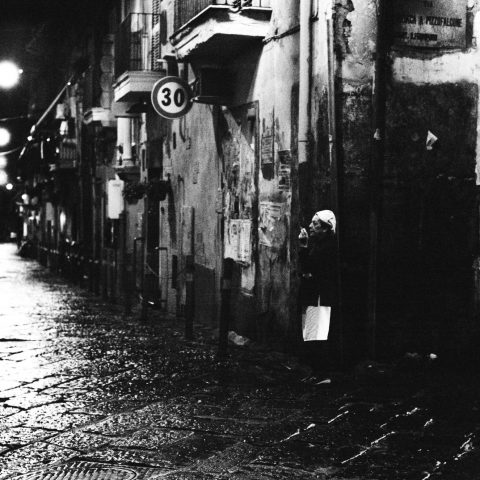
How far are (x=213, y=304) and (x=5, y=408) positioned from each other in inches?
279

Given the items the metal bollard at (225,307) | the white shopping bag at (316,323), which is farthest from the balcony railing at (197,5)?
the white shopping bag at (316,323)

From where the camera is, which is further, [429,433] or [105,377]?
[105,377]

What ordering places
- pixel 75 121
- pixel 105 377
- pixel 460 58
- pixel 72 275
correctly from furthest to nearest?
pixel 75 121 → pixel 72 275 → pixel 460 58 → pixel 105 377

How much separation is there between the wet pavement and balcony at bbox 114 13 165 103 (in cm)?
757

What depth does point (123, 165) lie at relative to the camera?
73.3 feet

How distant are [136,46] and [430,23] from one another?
1076 centimetres

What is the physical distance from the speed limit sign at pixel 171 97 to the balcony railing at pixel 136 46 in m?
3.88

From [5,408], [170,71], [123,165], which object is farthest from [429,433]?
[123,165]

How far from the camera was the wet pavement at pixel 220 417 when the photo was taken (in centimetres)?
611

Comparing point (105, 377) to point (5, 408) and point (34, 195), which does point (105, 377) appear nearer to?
point (5, 408)

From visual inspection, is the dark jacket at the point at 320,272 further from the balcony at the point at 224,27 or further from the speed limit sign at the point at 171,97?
the speed limit sign at the point at 171,97

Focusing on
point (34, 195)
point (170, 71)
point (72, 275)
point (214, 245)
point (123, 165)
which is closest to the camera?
point (214, 245)

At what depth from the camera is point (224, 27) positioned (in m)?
12.9

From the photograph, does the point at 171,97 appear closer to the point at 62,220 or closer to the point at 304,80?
the point at 304,80
